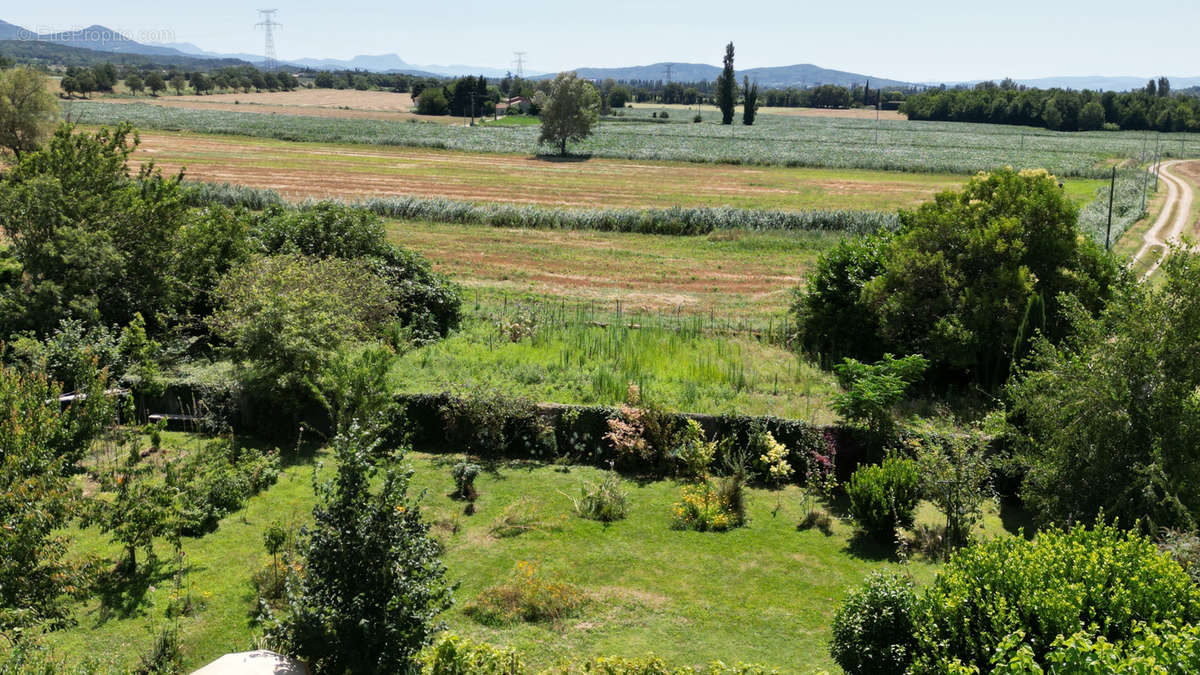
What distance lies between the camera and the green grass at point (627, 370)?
55.5 feet

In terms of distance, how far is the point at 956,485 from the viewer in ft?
40.5

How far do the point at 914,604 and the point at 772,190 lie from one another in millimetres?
53516

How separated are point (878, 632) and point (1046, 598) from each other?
1.81 m

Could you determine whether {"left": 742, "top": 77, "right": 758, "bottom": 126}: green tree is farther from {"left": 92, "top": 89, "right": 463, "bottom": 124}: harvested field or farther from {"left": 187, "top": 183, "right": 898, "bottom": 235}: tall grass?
{"left": 187, "top": 183, "right": 898, "bottom": 235}: tall grass

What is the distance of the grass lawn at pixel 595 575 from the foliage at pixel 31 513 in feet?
2.14

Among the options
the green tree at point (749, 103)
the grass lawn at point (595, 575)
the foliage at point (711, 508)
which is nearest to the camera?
the grass lawn at point (595, 575)

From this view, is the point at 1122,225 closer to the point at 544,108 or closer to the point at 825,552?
the point at 825,552

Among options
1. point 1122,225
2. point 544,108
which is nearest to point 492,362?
point 1122,225

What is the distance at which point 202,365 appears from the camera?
1859 cm

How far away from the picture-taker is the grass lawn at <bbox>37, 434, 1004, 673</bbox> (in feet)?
32.7

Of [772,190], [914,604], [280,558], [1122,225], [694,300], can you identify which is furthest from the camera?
[772,190]

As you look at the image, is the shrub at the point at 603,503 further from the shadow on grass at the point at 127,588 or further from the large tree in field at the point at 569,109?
the large tree in field at the point at 569,109

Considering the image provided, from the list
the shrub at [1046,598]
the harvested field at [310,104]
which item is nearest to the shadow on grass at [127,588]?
the shrub at [1046,598]

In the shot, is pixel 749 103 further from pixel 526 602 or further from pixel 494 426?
pixel 526 602
